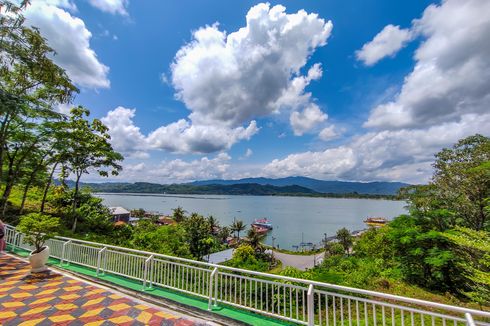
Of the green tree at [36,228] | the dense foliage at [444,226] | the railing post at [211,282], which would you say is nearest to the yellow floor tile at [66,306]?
the railing post at [211,282]

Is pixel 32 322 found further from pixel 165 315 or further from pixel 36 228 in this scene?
pixel 36 228

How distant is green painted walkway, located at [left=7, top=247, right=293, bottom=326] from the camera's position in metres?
3.71

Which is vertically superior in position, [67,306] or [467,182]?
[467,182]

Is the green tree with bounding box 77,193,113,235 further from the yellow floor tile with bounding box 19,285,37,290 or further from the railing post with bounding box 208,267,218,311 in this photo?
the railing post with bounding box 208,267,218,311

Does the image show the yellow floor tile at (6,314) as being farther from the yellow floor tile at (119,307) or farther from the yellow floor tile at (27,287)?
the yellow floor tile at (119,307)

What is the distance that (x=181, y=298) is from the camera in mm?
4371

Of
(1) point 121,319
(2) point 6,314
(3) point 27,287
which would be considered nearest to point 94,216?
(3) point 27,287

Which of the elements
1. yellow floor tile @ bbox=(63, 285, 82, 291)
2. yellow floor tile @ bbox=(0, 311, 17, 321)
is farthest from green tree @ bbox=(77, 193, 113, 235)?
yellow floor tile @ bbox=(0, 311, 17, 321)

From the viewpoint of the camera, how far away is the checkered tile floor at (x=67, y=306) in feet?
11.4

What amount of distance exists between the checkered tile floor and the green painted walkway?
36cm

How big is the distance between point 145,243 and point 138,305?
10.6 metres

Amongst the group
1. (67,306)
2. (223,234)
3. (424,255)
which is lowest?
(223,234)

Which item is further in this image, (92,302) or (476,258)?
(476,258)

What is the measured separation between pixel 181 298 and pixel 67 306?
1812 mm
